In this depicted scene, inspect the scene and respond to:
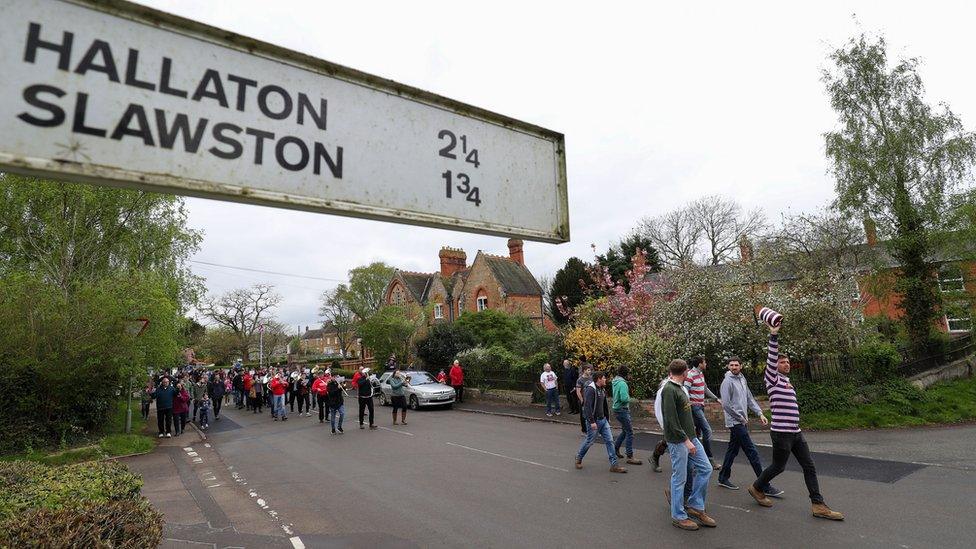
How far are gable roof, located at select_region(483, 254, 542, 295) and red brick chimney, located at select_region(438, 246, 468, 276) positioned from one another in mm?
5051

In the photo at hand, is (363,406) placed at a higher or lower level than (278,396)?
lower

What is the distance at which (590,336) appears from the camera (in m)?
17.6

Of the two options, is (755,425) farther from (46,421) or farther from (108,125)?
(46,421)

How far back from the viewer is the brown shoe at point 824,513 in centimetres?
606

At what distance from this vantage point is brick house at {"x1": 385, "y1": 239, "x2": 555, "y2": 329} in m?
36.4

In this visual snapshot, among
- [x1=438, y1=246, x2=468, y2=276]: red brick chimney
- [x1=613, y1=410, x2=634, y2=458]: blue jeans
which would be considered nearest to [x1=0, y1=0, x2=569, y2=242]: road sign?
[x1=613, y1=410, x2=634, y2=458]: blue jeans

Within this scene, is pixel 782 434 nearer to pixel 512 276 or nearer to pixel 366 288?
pixel 512 276

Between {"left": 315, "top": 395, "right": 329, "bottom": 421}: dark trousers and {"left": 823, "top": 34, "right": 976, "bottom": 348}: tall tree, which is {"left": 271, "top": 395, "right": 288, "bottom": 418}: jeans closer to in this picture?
{"left": 315, "top": 395, "right": 329, "bottom": 421}: dark trousers

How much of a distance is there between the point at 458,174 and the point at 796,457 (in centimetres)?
650

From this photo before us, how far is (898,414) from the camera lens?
1243cm

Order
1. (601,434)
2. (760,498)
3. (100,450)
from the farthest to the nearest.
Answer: (100,450) → (601,434) → (760,498)

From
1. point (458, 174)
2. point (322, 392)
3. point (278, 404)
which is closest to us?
point (458, 174)

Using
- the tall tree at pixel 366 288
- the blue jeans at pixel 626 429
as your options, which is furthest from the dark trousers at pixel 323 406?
the tall tree at pixel 366 288

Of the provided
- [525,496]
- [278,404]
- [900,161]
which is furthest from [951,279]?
[278,404]
